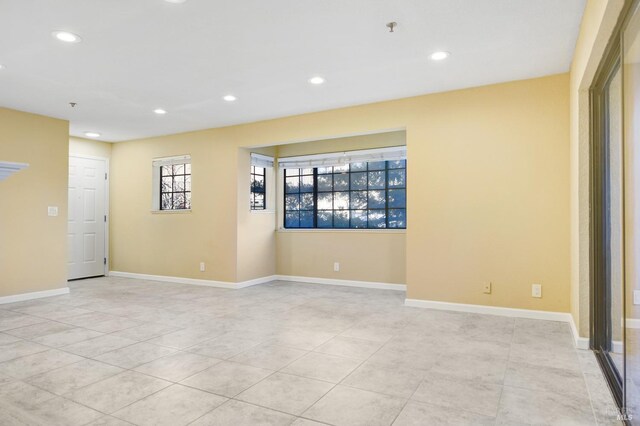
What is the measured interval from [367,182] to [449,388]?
12.8ft

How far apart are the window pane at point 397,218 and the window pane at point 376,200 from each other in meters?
0.18

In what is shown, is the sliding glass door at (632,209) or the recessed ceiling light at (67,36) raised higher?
the recessed ceiling light at (67,36)

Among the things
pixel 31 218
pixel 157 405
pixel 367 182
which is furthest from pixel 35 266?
pixel 367 182

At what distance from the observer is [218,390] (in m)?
2.37

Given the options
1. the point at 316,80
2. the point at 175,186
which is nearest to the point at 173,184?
the point at 175,186

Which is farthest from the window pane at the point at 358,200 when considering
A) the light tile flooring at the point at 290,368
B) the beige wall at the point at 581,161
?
the beige wall at the point at 581,161

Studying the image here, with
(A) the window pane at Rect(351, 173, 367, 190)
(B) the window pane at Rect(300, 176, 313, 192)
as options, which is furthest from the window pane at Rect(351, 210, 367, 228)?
(B) the window pane at Rect(300, 176, 313, 192)

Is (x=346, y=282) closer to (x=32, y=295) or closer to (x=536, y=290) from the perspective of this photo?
(x=536, y=290)

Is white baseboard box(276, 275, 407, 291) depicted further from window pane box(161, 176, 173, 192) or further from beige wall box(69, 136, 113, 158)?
beige wall box(69, 136, 113, 158)

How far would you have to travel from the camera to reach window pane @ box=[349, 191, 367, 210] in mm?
6012

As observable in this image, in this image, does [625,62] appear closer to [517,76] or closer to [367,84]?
[517,76]

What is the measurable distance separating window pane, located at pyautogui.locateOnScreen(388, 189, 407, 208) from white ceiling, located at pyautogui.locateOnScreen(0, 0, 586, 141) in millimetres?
1550

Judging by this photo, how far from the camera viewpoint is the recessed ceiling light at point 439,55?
11.0ft

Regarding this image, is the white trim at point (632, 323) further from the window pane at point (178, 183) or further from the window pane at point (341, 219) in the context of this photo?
the window pane at point (178, 183)
